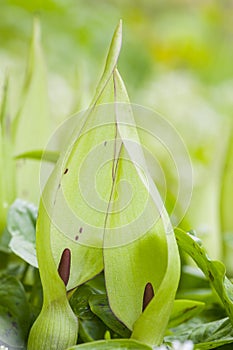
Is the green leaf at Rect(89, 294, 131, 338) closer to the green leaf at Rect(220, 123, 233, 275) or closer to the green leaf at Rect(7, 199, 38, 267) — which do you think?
the green leaf at Rect(7, 199, 38, 267)

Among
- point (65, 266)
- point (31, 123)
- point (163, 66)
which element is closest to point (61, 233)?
point (65, 266)

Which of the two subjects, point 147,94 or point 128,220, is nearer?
point 128,220

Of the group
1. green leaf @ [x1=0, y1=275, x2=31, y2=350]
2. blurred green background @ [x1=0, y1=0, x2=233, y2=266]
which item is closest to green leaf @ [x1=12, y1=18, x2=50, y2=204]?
blurred green background @ [x1=0, y1=0, x2=233, y2=266]

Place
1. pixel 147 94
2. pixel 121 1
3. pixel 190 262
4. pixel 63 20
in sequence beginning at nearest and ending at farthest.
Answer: pixel 190 262 → pixel 147 94 → pixel 63 20 → pixel 121 1

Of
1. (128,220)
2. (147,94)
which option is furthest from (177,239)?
(147,94)

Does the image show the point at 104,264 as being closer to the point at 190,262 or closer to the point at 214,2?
the point at 190,262

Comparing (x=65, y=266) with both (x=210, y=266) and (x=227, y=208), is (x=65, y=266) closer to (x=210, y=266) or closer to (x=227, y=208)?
(x=210, y=266)
